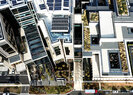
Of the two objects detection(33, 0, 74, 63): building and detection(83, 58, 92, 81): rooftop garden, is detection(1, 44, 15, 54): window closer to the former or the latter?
detection(33, 0, 74, 63): building

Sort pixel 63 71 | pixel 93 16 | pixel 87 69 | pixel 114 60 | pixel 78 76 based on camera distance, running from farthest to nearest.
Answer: pixel 93 16, pixel 63 71, pixel 78 76, pixel 87 69, pixel 114 60

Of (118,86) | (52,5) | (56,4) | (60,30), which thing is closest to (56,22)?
(60,30)

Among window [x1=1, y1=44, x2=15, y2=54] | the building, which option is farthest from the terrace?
window [x1=1, y1=44, x2=15, y2=54]

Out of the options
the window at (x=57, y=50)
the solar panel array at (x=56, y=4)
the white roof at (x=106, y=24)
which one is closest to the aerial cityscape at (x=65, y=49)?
the white roof at (x=106, y=24)

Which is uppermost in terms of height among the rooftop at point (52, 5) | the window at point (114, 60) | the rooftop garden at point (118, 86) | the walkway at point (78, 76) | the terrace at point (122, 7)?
the rooftop at point (52, 5)

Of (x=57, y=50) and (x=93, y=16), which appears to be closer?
(x=57, y=50)

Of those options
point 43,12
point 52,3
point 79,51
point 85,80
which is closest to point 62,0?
point 52,3

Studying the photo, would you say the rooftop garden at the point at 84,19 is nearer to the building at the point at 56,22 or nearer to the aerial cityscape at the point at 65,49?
the aerial cityscape at the point at 65,49

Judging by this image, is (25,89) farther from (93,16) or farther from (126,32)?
(126,32)
